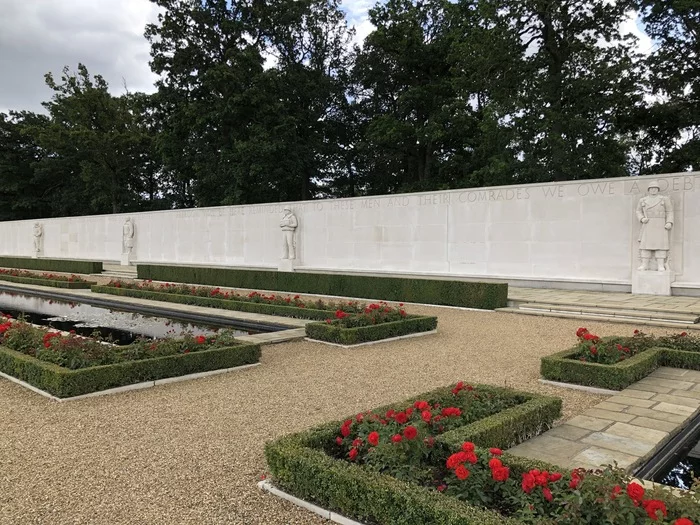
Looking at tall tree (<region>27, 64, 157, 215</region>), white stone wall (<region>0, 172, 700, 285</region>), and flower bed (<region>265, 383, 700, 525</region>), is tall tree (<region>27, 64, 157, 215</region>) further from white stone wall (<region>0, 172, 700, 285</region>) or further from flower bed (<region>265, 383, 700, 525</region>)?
flower bed (<region>265, 383, 700, 525</region>)

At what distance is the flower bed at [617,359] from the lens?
21.0ft

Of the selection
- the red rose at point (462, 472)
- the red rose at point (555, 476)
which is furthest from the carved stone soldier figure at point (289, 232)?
the red rose at point (555, 476)

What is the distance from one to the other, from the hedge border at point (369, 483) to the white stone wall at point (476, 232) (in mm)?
12525

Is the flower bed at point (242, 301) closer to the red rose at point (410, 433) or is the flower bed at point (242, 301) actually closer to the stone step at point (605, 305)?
the stone step at point (605, 305)

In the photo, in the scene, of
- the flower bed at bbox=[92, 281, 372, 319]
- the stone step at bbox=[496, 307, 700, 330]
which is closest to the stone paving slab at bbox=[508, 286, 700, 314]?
the stone step at bbox=[496, 307, 700, 330]

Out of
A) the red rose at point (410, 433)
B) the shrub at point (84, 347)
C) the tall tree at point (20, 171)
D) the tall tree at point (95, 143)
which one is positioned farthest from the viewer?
the tall tree at point (20, 171)

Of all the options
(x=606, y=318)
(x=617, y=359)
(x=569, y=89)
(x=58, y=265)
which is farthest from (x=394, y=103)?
(x=617, y=359)

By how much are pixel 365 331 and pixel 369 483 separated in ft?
20.0

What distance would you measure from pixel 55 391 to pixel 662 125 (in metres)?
26.4

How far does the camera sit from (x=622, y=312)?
39.1ft

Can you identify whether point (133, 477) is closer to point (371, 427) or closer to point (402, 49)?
point (371, 427)

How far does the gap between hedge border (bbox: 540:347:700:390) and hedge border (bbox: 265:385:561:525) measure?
222 centimetres

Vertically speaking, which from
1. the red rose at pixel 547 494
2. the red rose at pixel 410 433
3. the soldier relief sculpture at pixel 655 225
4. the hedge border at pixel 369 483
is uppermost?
the soldier relief sculpture at pixel 655 225

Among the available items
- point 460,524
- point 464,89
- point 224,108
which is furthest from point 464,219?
point 224,108
